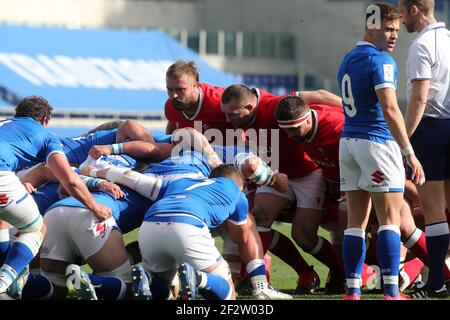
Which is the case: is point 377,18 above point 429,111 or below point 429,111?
Result: above

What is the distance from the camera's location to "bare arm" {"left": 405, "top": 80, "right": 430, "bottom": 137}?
7.56 meters

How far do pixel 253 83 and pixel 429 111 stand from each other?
115 ft

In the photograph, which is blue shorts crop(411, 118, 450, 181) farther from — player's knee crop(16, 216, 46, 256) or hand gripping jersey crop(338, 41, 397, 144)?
player's knee crop(16, 216, 46, 256)

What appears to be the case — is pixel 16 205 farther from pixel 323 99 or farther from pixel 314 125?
pixel 323 99

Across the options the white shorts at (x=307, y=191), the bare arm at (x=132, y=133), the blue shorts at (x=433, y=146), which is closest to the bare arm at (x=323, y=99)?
the white shorts at (x=307, y=191)

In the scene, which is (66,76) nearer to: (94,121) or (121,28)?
Answer: (94,121)

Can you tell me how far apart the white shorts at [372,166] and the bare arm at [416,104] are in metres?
0.26

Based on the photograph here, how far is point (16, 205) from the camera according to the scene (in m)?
7.38

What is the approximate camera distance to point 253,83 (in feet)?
141

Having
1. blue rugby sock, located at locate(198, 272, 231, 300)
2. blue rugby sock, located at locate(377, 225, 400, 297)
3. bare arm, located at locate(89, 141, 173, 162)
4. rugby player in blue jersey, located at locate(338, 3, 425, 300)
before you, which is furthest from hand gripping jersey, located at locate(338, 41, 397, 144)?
Answer: bare arm, located at locate(89, 141, 173, 162)

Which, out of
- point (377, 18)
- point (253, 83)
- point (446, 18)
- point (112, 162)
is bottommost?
point (253, 83)

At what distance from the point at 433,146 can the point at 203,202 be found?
1806 millimetres
